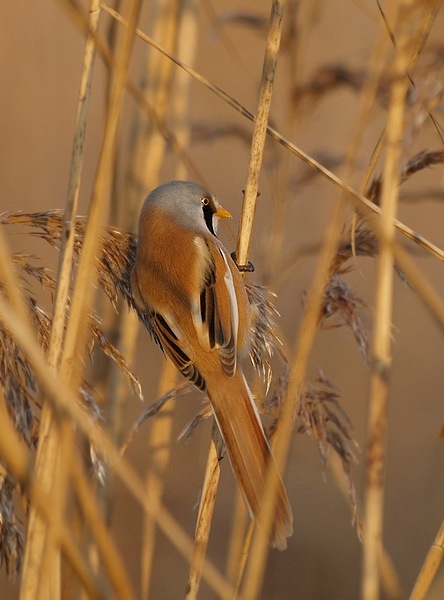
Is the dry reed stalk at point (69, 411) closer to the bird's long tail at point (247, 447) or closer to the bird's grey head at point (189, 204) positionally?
the bird's long tail at point (247, 447)

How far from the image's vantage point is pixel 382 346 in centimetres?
102

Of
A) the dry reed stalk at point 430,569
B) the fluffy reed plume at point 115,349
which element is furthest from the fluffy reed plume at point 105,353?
the dry reed stalk at point 430,569

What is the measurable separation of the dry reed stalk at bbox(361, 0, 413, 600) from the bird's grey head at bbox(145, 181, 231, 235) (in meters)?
1.22

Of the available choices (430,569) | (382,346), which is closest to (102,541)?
(382,346)

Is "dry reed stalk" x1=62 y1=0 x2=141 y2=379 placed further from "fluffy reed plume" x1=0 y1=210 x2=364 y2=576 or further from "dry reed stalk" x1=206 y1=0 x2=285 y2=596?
"dry reed stalk" x1=206 y1=0 x2=285 y2=596

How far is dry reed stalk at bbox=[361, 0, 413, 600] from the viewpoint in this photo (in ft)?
3.20

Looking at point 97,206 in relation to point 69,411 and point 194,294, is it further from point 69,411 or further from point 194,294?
point 194,294

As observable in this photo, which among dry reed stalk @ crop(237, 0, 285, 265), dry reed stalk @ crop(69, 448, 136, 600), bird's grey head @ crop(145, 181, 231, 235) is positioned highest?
dry reed stalk @ crop(237, 0, 285, 265)

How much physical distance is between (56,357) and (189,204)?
1.03 metres

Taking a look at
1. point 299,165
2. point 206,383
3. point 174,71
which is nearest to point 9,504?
point 206,383

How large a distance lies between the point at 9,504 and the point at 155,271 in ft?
2.64

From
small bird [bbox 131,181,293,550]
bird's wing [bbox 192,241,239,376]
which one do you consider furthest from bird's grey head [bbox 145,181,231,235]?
bird's wing [bbox 192,241,239,376]

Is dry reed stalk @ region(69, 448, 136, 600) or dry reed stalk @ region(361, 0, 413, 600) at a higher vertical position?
dry reed stalk @ region(361, 0, 413, 600)

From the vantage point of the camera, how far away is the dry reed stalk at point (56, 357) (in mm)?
1188
